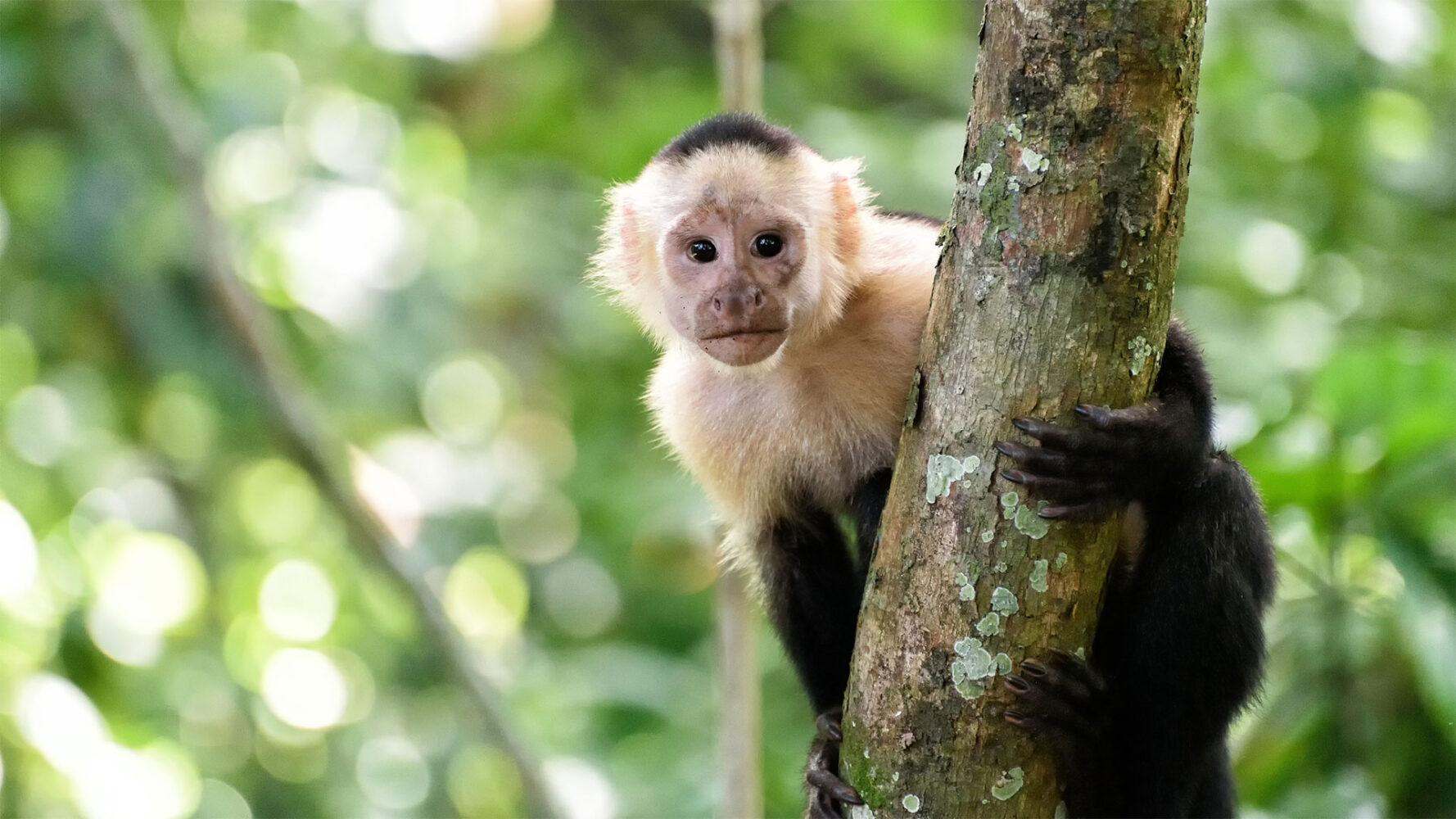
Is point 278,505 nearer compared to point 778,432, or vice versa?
point 778,432

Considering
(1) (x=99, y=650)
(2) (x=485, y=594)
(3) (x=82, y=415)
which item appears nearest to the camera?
(1) (x=99, y=650)

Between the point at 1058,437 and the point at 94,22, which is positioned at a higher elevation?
the point at 94,22

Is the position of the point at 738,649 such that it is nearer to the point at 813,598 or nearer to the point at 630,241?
the point at 813,598

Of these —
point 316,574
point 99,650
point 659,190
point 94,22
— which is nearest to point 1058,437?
point 659,190

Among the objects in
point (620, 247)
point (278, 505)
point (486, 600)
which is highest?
point (278, 505)

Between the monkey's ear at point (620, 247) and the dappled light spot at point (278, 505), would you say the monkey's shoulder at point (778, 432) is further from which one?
the dappled light spot at point (278, 505)

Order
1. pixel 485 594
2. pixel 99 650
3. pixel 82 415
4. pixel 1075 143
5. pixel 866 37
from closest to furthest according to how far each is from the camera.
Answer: pixel 1075 143 → pixel 99 650 → pixel 82 415 → pixel 866 37 → pixel 485 594

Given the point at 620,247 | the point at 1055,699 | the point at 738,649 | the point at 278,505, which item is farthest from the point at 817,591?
the point at 278,505

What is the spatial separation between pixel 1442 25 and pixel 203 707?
4.36 metres

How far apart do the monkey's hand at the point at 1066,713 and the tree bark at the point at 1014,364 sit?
0.07ft

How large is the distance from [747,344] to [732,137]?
44cm

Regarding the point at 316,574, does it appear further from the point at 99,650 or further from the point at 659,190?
the point at 659,190

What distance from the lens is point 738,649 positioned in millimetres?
3217

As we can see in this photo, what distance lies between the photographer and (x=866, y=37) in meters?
4.87
